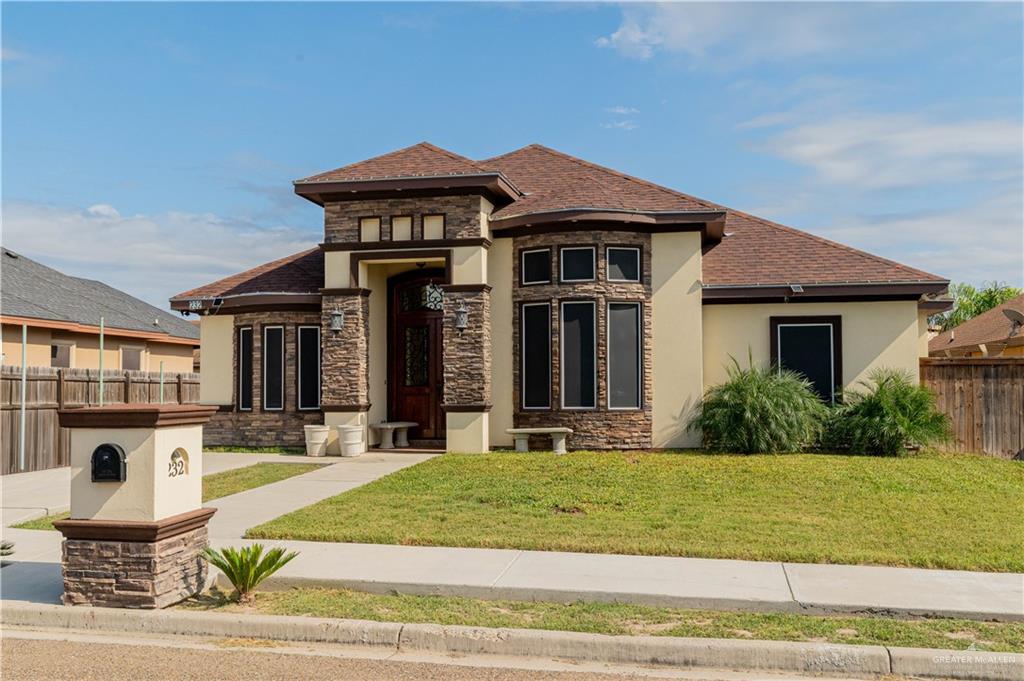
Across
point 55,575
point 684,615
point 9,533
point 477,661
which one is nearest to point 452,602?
point 477,661

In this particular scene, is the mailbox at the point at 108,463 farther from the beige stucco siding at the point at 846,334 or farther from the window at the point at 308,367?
the beige stucco siding at the point at 846,334

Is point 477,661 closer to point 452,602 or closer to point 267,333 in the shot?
point 452,602

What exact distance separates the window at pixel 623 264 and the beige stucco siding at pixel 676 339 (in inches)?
15.8

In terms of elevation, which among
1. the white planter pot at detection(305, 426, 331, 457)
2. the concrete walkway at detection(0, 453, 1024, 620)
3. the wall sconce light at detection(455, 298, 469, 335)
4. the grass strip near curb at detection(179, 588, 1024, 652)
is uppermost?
the wall sconce light at detection(455, 298, 469, 335)

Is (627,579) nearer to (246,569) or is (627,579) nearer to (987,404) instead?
(246,569)

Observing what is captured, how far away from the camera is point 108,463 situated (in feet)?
22.9

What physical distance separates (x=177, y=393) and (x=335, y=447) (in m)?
5.68

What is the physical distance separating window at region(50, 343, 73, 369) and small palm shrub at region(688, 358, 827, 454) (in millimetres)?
16734

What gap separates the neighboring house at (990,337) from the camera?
27.7 meters

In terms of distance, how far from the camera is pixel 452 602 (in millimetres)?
7031

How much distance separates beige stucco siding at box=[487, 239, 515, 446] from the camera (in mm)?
17453

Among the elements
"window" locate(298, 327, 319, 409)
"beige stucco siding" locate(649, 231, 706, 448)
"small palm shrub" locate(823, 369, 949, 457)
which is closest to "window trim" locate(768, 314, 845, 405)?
"small palm shrub" locate(823, 369, 949, 457)

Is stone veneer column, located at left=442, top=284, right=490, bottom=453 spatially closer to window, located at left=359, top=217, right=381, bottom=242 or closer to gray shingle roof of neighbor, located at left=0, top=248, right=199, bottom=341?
window, located at left=359, top=217, right=381, bottom=242

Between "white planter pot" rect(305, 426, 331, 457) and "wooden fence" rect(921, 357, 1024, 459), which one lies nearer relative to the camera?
"wooden fence" rect(921, 357, 1024, 459)
